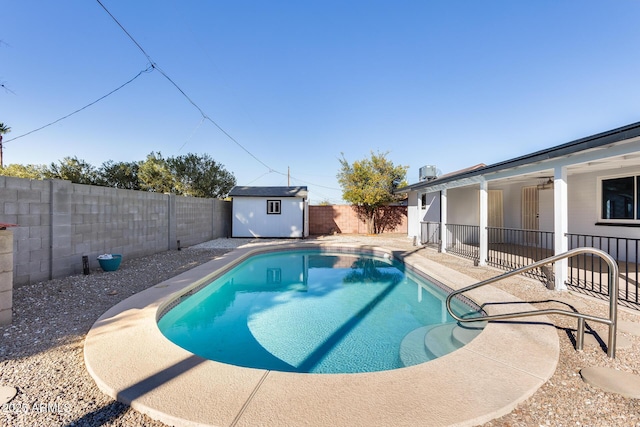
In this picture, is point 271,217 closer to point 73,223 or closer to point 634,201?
point 73,223

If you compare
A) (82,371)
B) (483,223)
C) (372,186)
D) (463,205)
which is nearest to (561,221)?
(483,223)

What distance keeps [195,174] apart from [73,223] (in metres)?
15.2

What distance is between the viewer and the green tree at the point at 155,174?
19.0 metres

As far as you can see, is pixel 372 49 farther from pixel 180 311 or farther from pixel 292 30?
pixel 180 311

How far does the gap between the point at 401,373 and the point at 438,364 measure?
42 centimetres

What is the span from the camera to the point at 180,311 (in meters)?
4.70

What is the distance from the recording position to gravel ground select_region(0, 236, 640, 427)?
1836 millimetres

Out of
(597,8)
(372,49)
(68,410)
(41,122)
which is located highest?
(372,49)

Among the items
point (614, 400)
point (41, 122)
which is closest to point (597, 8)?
point (614, 400)

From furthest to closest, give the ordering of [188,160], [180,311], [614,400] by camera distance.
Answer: [188,160] < [180,311] < [614,400]

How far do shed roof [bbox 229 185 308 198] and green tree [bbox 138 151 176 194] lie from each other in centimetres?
769

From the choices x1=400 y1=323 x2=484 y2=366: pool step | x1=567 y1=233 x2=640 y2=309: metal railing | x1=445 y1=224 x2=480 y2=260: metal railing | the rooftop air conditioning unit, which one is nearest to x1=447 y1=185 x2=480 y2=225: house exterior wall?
x1=445 y1=224 x2=480 y2=260: metal railing

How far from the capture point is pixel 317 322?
4699 millimetres

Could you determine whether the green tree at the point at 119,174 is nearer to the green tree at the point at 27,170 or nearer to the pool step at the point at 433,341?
the green tree at the point at 27,170
